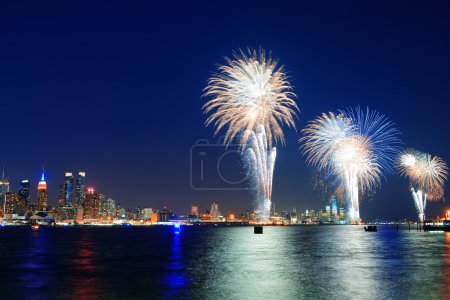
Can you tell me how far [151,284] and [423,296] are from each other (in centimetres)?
1351

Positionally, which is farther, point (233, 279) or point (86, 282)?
point (233, 279)

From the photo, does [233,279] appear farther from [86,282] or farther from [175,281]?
[86,282]

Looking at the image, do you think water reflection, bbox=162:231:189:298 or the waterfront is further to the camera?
water reflection, bbox=162:231:189:298

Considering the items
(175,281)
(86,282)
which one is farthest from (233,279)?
(86,282)

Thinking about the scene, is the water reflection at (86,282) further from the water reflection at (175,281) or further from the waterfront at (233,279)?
the water reflection at (175,281)

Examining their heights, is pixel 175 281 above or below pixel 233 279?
below

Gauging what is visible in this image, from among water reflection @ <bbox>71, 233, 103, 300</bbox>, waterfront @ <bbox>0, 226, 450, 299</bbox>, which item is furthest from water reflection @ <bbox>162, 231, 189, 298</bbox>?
water reflection @ <bbox>71, 233, 103, 300</bbox>

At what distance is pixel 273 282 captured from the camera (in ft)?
80.9

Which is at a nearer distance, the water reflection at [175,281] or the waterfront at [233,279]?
the waterfront at [233,279]

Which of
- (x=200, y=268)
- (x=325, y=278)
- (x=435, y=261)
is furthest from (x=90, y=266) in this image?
(x=435, y=261)

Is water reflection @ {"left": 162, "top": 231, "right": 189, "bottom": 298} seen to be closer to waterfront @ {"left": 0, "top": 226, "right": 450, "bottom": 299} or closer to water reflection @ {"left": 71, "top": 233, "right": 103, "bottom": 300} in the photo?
waterfront @ {"left": 0, "top": 226, "right": 450, "bottom": 299}

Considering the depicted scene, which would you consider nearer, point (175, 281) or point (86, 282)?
point (86, 282)

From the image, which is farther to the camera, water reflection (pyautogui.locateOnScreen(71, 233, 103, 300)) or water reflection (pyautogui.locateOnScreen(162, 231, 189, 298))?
water reflection (pyautogui.locateOnScreen(162, 231, 189, 298))

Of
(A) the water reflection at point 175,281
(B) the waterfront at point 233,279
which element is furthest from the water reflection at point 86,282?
(A) the water reflection at point 175,281
